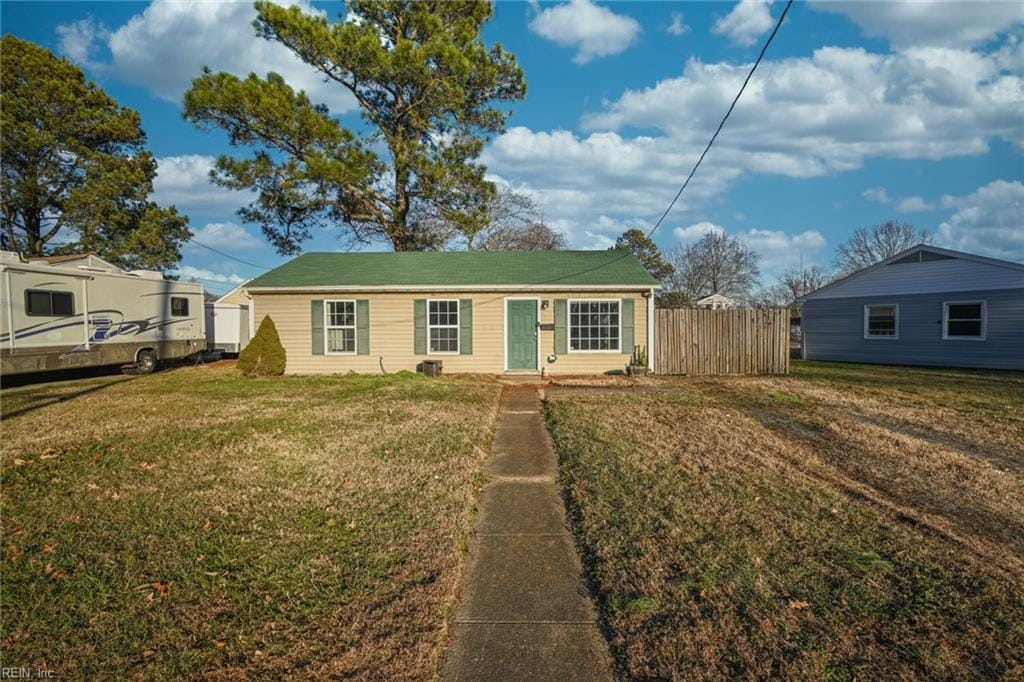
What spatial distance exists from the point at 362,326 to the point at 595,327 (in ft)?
20.8

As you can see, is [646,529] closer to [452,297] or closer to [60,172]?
[452,297]

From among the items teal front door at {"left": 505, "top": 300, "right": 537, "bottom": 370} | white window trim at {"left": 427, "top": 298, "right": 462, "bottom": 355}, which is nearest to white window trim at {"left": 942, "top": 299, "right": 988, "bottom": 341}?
teal front door at {"left": 505, "top": 300, "right": 537, "bottom": 370}

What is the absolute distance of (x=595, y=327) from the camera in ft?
46.3

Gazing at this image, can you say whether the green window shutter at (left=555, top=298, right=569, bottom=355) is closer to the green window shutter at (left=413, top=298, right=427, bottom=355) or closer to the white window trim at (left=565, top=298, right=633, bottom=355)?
the white window trim at (left=565, top=298, right=633, bottom=355)

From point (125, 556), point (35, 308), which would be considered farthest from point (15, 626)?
point (35, 308)

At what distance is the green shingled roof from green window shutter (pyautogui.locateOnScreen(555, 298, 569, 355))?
1.75 feet

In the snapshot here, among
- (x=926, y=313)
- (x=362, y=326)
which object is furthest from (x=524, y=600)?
(x=926, y=313)

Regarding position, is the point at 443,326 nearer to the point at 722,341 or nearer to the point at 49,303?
the point at 722,341

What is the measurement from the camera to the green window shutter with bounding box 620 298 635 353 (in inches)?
550

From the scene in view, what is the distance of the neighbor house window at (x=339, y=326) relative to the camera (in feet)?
47.4

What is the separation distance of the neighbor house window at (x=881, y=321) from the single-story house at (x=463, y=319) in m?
9.68

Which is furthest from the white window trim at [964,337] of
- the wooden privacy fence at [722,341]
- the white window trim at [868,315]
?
the wooden privacy fence at [722,341]

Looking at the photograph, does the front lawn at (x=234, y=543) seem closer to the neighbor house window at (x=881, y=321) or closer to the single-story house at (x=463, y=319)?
the single-story house at (x=463, y=319)

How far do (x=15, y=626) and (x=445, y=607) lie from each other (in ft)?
7.65
